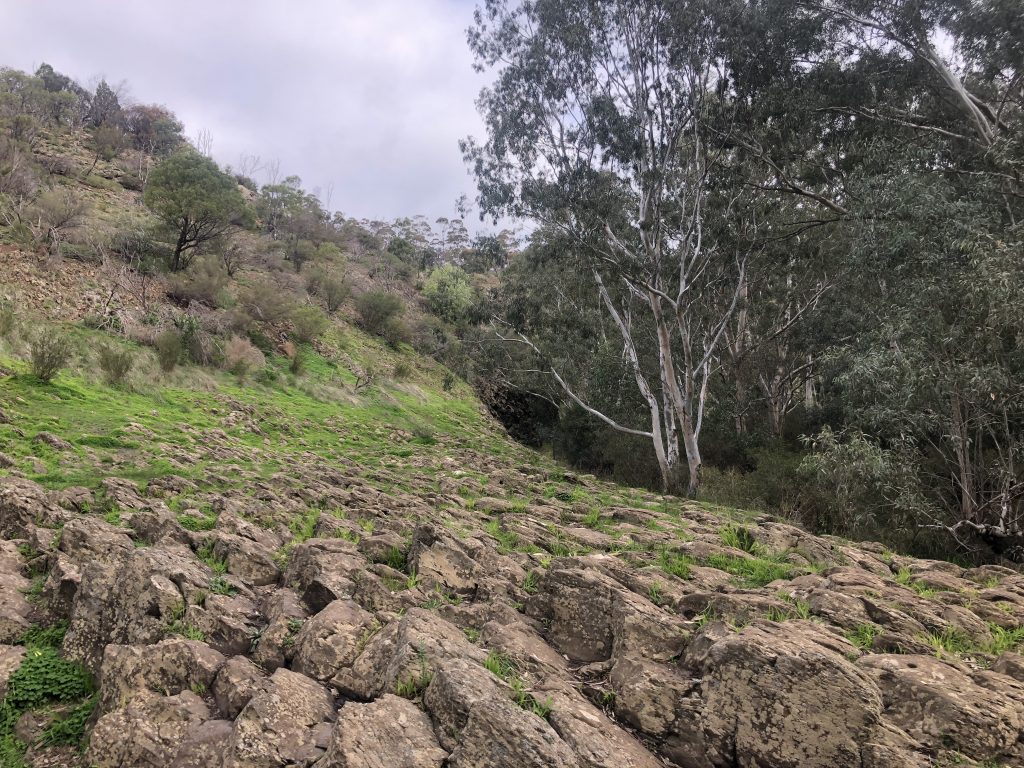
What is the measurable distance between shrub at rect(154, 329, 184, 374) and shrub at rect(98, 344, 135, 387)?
1630 millimetres

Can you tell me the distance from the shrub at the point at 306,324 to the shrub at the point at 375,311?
7.88 m

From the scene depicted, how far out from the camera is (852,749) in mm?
3141

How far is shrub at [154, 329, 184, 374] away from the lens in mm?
17500

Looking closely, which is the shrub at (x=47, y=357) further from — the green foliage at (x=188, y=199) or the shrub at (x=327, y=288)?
the shrub at (x=327, y=288)

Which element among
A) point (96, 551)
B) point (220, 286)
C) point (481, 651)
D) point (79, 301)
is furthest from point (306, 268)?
point (481, 651)

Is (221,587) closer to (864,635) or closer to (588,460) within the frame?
(864,635)

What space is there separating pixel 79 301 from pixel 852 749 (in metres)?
22.5

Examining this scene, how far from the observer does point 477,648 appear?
4.22 m

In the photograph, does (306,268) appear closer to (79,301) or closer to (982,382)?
(79,301)

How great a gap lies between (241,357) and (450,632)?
19563 millimetres

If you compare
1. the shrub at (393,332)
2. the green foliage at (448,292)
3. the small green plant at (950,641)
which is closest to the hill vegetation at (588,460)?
the small green plant at (950,641)

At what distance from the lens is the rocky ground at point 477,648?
328cm

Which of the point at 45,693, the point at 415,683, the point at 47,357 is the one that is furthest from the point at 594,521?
the point at 47,357

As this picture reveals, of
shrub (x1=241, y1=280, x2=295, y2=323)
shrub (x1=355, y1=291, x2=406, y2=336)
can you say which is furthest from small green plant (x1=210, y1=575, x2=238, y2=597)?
shrub (x1=355, y1=291, x2=406, y2=336)
